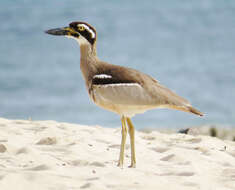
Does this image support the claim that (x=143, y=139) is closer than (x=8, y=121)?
Yes

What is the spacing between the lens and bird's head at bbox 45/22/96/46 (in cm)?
676

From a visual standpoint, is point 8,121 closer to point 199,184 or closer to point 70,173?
point 70,173

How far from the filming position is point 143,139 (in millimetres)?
8812

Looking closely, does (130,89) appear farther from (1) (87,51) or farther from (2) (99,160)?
(2) (99,160)

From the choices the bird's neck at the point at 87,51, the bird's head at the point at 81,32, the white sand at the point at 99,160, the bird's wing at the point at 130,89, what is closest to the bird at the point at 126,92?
the bird's wing at the point at 130,89

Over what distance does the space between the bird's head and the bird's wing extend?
25.2 inches

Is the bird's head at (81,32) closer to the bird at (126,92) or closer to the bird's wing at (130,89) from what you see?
the bird at (126,92)

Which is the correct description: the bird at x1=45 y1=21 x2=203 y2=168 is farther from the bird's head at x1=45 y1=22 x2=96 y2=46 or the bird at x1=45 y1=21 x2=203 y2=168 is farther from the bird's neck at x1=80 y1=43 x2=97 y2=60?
the bird's head at x1=45 y1=22 x2=96 y2=46

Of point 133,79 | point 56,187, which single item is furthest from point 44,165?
point 133,79

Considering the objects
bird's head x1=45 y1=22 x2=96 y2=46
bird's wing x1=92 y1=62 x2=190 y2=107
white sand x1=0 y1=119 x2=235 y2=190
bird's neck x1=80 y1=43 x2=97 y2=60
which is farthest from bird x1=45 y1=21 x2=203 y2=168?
white sand x1=0 y1=119 x2=235 y2=190

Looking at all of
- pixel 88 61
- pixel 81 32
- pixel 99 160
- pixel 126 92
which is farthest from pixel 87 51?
pixel 99 160

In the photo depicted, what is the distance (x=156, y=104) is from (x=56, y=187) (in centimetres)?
179

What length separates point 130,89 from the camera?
6.19 meters

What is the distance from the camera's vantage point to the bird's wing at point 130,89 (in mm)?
6137
